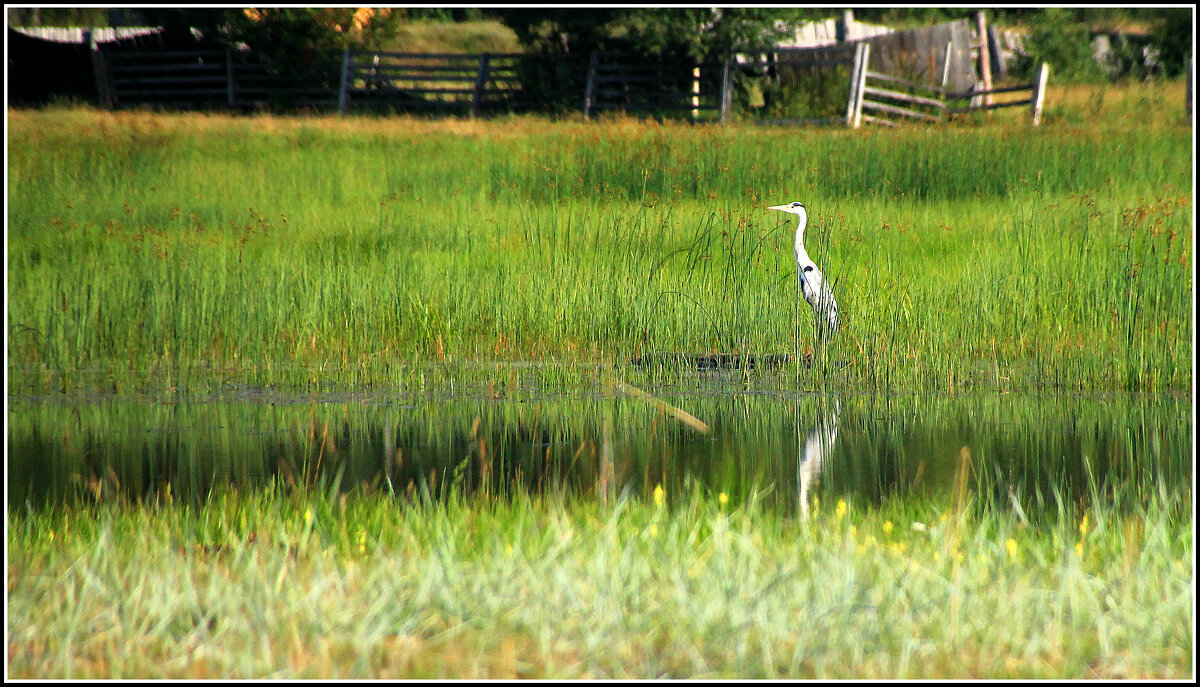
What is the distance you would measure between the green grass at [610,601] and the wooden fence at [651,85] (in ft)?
49.7

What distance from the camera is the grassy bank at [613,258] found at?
680cm

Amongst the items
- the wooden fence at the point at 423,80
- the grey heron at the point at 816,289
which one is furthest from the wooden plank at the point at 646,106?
the grey heron at the point at 816,289

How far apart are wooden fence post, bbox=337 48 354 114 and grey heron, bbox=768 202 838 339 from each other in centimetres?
1356

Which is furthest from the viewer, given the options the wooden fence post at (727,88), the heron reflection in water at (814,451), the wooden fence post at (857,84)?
the wooden fence post at (727,88)

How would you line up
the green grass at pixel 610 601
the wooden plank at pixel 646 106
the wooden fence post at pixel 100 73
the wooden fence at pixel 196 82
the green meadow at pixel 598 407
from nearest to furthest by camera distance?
the green grass at pixel 610 601, the green meadow at pixel 598 407, the wooden plank at pixel 646 106, the wooden fence at pixel 196 82, the wooden fence post at pixel 100 73

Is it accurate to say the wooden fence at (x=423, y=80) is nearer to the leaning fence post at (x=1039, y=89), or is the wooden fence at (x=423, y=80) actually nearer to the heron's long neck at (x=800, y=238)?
the leaning fence post at (x=1039, y=89)

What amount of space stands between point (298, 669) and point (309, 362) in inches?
179

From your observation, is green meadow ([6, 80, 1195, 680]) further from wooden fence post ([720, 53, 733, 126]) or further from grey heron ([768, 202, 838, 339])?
wooden fence post ([720, 53, 733, 126])

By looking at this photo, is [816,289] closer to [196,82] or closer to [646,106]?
[646,106]

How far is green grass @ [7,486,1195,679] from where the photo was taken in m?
2.62

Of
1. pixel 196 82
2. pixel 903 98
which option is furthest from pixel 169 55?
pixel 903 98

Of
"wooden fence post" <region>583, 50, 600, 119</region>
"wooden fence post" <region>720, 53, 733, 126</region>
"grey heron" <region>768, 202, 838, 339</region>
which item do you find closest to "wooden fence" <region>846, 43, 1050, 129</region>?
"wooden fence post" <region>720, 53, 733, 126</region>

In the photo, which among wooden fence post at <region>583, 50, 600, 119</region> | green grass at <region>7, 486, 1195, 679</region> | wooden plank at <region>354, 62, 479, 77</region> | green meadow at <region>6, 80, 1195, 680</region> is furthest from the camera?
wooden plank at <region>354, 62, 479, 77</region>

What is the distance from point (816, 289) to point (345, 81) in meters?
14.7
